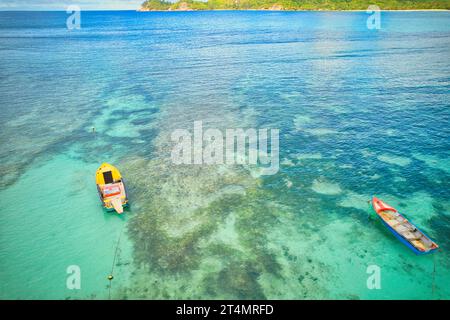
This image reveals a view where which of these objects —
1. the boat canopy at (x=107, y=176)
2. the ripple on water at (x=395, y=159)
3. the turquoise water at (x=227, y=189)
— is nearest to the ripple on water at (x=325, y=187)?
the turquoise water at (x=227, y=189)

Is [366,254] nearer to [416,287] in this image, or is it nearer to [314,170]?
[416,287]

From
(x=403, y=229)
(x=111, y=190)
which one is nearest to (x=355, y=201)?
(x=403, y=229)

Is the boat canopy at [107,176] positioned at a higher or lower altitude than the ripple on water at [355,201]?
higher

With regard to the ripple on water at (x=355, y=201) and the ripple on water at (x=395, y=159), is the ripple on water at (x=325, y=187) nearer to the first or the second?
the ripple on water at (x=355, y=201)

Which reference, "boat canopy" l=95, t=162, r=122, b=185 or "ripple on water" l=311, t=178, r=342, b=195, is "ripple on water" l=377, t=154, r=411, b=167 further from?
"boat canopy" l=95, t=162, r=122, b=185

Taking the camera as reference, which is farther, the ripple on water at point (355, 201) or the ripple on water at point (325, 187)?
the ripple on water at point (325, 187)

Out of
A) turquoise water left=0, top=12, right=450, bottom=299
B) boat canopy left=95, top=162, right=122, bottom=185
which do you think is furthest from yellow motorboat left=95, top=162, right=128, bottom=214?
turquoise water left=0, top=12, right=450, bottom=299
